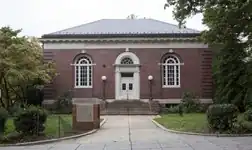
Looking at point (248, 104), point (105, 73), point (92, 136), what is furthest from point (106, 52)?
point (92, 136)

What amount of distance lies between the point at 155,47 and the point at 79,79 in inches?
340

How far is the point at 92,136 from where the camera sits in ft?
Result: 68.2

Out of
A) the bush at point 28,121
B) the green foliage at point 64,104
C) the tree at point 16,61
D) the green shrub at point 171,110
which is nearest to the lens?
the bush at point 28,121

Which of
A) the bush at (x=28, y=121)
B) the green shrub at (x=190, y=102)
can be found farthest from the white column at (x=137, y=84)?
the bush at (x=28, y=121)

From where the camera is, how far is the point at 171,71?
151 ft

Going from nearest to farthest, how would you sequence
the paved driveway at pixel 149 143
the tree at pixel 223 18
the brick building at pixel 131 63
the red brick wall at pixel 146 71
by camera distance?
the paved driveway at pixel 149 143 < the tree at pixel 223 18 < the brick building at pixel 131 63 < the red brick wall at pixel 146 71

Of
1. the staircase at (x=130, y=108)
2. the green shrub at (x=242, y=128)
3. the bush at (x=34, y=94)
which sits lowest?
the green shrub at (x=242, y=128)

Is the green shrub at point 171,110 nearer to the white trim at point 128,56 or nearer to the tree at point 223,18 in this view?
the white trim at point 128,56

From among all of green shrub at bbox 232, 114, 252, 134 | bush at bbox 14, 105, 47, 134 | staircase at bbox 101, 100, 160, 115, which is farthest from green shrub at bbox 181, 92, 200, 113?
bush at bbox 14, 105, 47, 134

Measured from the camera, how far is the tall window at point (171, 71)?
45.9 m

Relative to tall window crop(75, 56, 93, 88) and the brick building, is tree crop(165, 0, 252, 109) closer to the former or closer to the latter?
the brick building

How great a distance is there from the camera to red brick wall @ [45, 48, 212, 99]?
45.3 metres

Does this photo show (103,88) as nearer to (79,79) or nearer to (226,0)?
(79,79)

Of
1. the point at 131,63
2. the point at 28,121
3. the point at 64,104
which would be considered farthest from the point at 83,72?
the point at 28,121
